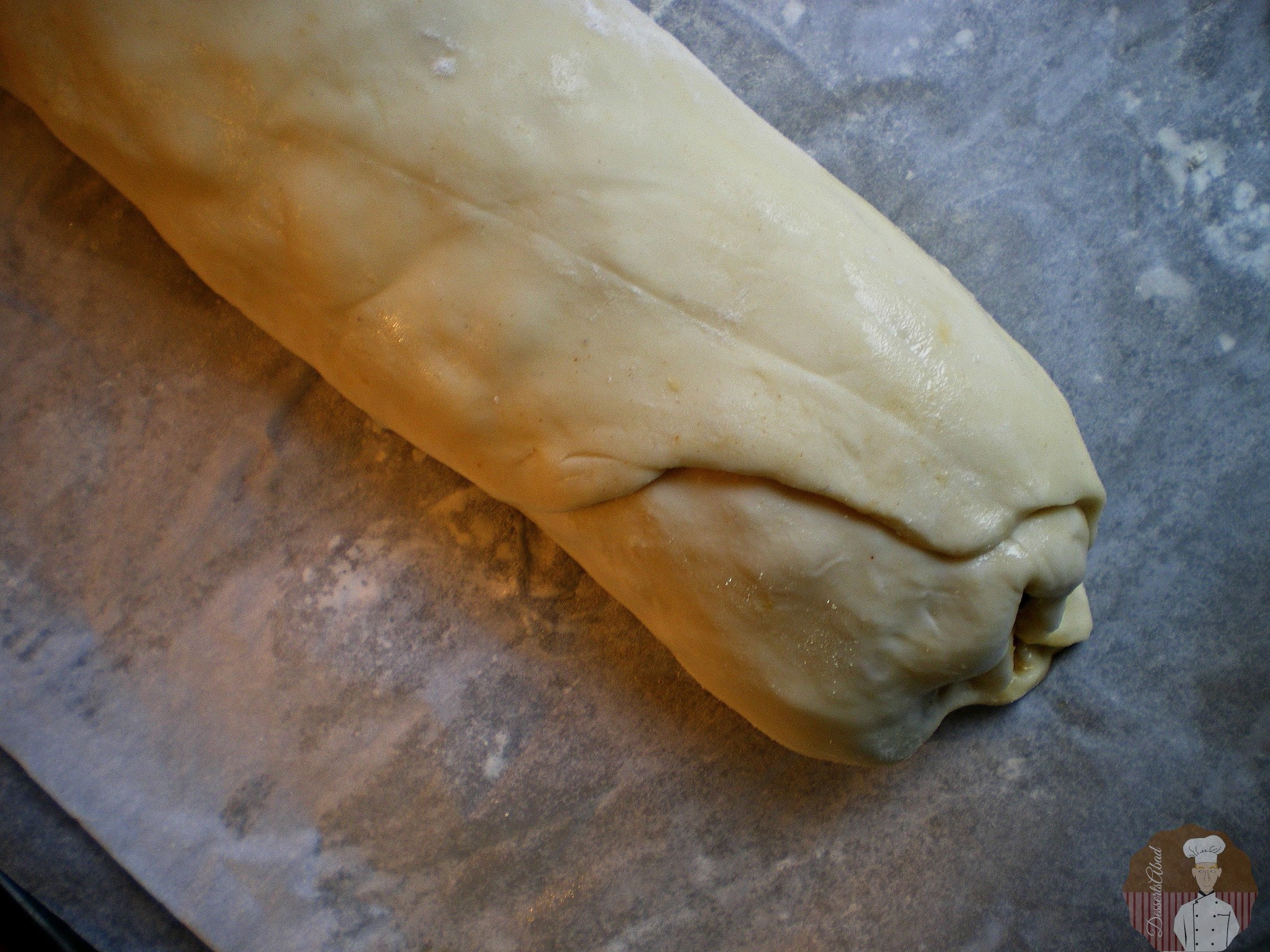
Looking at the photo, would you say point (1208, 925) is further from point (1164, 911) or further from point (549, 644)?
point (549, 644)

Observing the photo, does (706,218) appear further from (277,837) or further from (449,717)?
(277,837)

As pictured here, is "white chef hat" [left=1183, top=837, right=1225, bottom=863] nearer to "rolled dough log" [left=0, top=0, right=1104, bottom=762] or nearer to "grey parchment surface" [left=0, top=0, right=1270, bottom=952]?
"grey parchment surface" [left=0, top=0, right=1270, bottom=952]

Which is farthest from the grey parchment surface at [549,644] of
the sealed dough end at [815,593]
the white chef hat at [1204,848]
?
the sealed dough end at [815,593]

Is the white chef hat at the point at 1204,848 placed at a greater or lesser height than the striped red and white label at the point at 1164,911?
greater

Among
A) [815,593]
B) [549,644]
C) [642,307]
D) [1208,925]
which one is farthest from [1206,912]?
[642,307]

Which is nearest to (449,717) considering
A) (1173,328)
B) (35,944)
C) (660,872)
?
(660,872)

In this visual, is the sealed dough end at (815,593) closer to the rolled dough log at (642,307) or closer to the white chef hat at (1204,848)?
the rolled dough log at (642,307)
